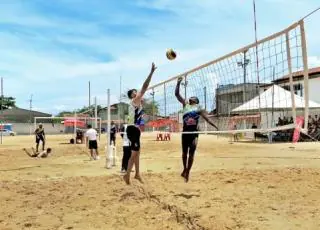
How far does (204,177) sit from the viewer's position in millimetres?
12641

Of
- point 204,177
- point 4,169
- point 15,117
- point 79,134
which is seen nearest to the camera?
point 204,177

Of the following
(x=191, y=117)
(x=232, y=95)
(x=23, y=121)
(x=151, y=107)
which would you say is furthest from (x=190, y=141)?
(x=23, y=121)

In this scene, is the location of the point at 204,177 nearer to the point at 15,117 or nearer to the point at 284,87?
the point at 284,87

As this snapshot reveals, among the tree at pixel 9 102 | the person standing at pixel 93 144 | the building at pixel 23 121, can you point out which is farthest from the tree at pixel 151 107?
the tree at pixel 9 102

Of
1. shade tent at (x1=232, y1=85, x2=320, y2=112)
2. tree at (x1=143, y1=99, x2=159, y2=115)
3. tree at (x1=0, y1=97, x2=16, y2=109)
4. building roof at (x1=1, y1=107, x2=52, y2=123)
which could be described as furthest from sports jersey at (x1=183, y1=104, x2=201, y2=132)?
tree at (x1=0, y1=97, x2=16, y2=109)

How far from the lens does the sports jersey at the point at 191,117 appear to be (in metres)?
9.56

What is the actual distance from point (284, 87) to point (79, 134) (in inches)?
1047

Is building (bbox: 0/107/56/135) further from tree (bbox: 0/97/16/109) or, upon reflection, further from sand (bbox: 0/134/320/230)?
sand (bbox: 0/134/320/230)

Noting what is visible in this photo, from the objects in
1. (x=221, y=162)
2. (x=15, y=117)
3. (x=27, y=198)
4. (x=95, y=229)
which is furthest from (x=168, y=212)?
(x=15, y=117)

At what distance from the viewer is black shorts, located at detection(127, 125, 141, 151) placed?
30.1ft

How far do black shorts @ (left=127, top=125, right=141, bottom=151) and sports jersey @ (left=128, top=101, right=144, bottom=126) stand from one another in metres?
0.09

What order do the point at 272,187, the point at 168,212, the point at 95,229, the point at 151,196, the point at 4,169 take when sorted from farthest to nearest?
1. the point at 4,169
2. the point at 272,187
3. the point at 151,196
4. the point at 168,212
5. the point at 95,229

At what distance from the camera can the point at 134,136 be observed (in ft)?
30.2

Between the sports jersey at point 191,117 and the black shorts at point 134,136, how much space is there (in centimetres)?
97
